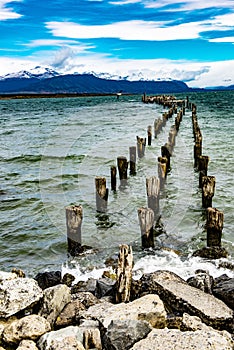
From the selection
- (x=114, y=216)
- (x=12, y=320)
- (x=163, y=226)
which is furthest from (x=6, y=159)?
(x=12, y=320)

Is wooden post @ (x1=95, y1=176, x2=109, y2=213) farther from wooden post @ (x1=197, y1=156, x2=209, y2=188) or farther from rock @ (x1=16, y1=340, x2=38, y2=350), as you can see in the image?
rock @ (x1=16, y1=340, x2=38, y2=350)

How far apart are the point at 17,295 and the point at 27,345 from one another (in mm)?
1225

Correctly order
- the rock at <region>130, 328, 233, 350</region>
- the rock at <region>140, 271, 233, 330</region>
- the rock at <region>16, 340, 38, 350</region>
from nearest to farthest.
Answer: the rock at <region>130, 328, 233, 350</region>, the rock at <region>16, 340, 38, 350</region>, the rock at <region>140, 271, 233, 330</region>

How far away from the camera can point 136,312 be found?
21.6ft

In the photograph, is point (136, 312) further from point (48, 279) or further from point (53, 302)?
point (48, 279)

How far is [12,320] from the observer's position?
277 inches

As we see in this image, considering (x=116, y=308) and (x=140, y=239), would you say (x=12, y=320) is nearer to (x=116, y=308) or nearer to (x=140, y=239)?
(x=116, y=308)

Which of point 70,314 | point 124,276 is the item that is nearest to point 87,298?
point 70,314

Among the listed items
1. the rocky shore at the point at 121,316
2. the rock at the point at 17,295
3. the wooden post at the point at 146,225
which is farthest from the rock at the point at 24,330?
the wooden post at the point at 146,225

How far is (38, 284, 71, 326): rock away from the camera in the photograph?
7078 mm

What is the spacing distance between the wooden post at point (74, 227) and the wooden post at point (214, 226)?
11.1 ft

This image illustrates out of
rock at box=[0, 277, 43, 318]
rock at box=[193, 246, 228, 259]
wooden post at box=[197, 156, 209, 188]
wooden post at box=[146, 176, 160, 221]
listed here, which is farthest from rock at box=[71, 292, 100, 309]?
wooden post at box=[197, 156, 209, 188]

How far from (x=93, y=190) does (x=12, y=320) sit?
35.2ft

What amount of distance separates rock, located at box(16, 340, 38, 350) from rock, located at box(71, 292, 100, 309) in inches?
61.6
